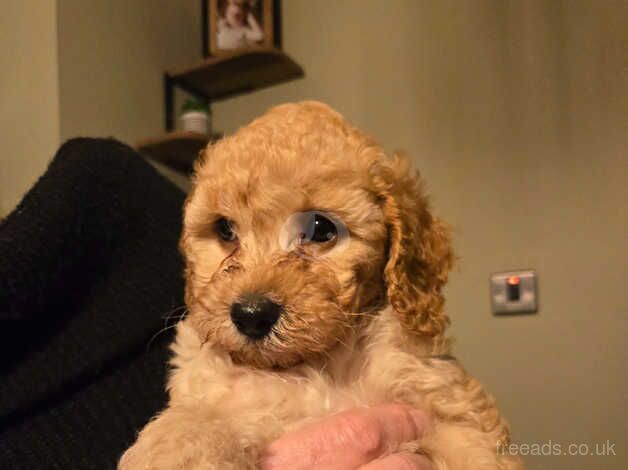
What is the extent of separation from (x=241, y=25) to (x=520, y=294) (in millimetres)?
2360

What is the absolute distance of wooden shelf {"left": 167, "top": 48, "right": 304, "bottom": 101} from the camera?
3.63m

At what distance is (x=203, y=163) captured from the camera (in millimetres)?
1513

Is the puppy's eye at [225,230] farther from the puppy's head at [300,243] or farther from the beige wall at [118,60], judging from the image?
the beige wall at [118,60]

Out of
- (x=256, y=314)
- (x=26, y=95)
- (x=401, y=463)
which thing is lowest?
(x=401, y=463)

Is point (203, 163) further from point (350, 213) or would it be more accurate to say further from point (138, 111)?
point (138, 111)

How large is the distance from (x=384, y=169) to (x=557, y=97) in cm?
199

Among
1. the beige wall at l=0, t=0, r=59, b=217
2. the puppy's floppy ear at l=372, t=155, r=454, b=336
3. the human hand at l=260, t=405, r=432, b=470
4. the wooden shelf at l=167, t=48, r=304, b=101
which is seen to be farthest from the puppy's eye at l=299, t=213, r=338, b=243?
the wooden shelf at l=167, t=48, r=304, b=101

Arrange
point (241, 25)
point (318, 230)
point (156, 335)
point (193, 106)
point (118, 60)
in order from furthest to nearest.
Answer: point (241, 25) < point (193, 106) < point (118, 60) < point (156, 335) < point (318, 230)

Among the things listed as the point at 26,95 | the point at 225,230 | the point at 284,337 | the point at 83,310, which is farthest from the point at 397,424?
the point at 26,95

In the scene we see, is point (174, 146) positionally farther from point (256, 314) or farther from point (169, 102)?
point (256, 314)

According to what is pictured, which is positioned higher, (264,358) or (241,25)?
(241,25)

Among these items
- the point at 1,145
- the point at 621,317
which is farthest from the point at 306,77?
the point at 621,317

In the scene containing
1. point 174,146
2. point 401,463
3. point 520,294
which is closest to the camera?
point 401,463

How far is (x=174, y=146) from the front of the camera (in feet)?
11.7
